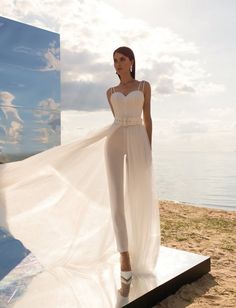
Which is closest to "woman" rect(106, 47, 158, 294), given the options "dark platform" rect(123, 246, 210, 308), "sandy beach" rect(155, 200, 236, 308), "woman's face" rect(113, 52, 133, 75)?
"woman's face" rect(113, 52, 133, 75)

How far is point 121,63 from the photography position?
3574 mm

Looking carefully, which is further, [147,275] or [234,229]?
[234,229]

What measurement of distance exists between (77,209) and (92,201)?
19 centimetres

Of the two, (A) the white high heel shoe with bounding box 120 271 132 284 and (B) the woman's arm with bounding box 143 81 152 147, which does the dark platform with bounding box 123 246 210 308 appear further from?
(B) the woman's arm with bounding box 143 81 152 147

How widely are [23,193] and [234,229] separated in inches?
190

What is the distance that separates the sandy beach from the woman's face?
2185mm

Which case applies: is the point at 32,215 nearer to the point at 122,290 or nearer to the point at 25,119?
the point at 122,290

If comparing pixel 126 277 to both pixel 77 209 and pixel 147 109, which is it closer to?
pixel 77 209

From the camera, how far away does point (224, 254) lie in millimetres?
5562

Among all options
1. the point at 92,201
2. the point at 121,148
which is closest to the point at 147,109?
the point at 121,148

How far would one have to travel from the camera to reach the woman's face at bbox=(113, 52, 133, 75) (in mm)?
3553

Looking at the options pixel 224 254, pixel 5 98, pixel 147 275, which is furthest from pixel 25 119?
pixel 147 275

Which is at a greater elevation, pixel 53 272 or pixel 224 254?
pixel 53 272

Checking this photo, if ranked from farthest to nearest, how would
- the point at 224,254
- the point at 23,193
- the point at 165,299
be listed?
the point at 224,254, the point at 23,193, the point at 165,299
